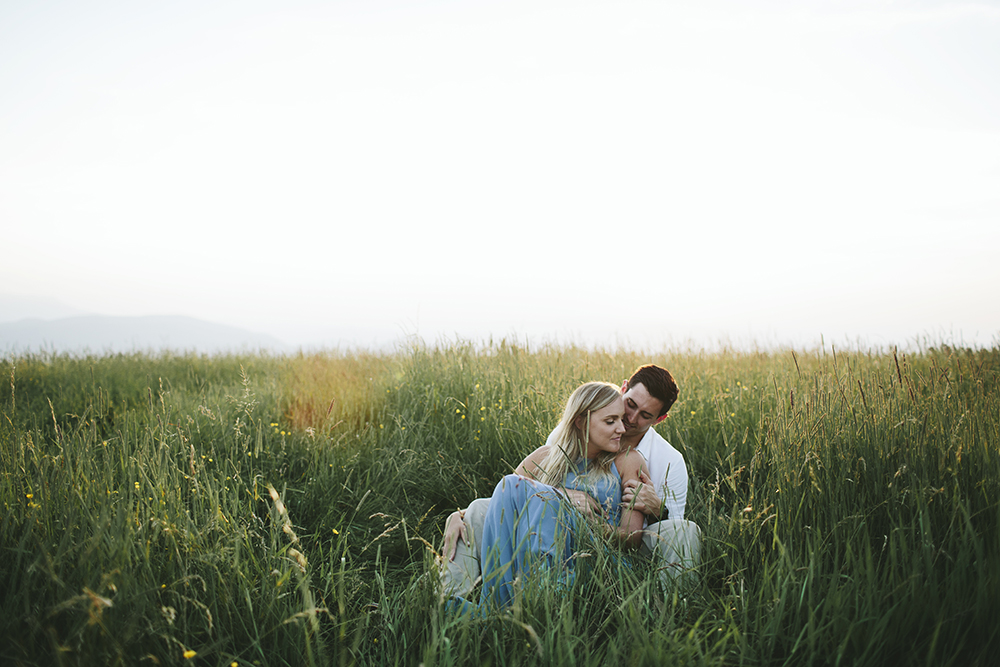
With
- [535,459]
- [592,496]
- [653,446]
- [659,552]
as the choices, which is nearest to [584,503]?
[592,496]

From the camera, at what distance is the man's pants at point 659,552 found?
2445 millimetres

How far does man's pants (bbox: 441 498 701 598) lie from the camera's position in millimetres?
2445

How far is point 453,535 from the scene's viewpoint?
3246 millimetres

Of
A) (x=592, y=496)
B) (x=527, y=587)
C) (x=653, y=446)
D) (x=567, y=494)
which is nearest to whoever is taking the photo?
(x=527, y=587)

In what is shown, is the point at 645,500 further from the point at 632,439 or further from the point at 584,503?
the point at 632,439

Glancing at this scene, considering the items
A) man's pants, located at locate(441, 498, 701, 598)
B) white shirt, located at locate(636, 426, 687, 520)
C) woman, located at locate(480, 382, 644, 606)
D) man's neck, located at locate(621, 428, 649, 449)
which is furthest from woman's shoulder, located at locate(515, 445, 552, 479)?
white shirt, located at locate(636, 426, 687, 520)

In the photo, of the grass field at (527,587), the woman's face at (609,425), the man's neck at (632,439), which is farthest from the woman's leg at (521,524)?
the man's neck at (632,439)

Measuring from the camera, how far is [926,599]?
78.1 inches

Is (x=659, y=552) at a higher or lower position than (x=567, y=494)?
lower

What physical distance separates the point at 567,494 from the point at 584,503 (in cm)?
28

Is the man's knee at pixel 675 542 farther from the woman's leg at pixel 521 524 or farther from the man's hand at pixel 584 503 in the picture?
the woman's leg at pixel 521 524

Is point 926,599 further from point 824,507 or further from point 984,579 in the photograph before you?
point 824,507

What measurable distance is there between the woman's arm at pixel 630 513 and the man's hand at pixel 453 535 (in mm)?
882

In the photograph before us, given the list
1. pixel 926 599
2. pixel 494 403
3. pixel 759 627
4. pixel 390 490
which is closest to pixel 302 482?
pixel 390 490
